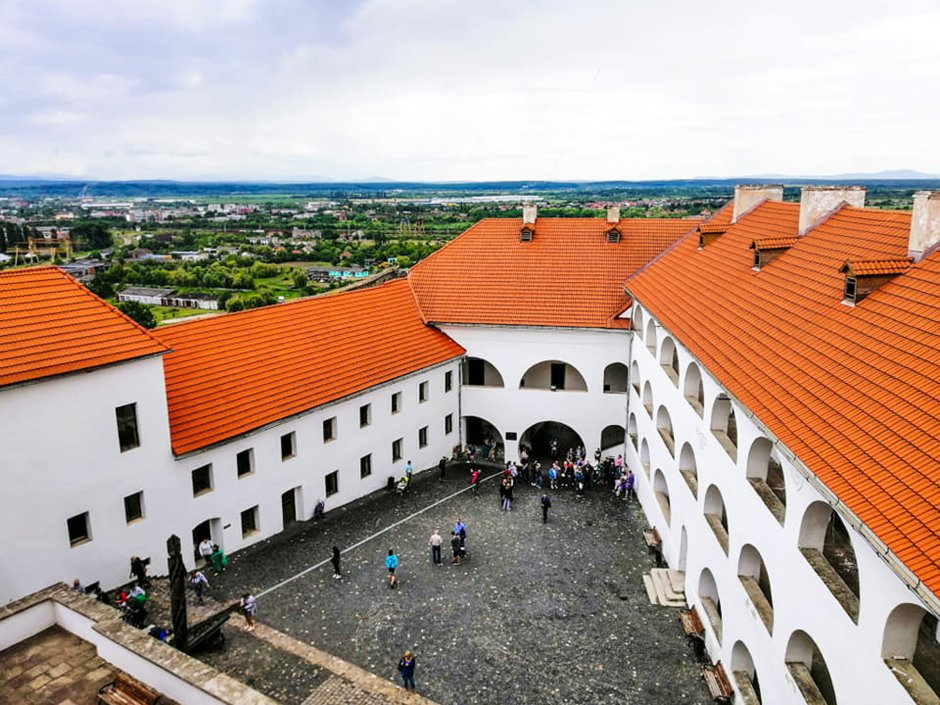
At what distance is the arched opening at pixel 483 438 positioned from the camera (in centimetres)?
3288

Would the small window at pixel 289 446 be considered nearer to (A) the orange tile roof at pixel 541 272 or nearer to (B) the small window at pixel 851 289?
(A) the orange tile roof at pixel 541 272

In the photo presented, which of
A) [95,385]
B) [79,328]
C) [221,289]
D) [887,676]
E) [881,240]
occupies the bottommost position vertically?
[221,289]

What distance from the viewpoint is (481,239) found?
3541 centimetres

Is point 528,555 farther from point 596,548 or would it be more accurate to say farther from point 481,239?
point 481,239

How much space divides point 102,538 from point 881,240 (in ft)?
68.6

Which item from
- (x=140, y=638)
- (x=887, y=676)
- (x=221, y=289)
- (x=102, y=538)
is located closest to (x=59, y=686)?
(x=140, y=638)

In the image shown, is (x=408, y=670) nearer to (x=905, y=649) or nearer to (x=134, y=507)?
(x=134, y=507)

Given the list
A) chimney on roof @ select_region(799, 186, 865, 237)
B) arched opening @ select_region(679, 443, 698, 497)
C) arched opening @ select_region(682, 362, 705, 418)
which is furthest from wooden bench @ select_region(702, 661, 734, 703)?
chimney on roof @ select_region(799, 186, 865, 237)

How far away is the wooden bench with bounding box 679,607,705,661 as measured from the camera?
17938mm

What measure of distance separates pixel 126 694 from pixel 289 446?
1393cm

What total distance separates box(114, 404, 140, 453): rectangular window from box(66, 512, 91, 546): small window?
193 centimetres

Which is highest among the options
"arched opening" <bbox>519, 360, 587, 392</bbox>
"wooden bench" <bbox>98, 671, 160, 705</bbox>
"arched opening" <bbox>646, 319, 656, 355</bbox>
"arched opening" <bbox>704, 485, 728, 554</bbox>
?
"arched opening" <bbox>646, 319, 656, 355</bbox>

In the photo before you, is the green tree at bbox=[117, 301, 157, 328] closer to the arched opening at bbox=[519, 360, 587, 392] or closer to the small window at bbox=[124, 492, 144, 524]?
the arched opening at bbox=[519, 360, 587, 392]

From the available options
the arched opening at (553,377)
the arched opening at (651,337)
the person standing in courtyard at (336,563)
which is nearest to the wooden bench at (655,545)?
the arched opening at (651,337)
